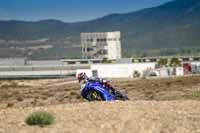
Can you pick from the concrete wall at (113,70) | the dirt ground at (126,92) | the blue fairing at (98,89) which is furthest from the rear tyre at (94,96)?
the concrete wall at (113,70)

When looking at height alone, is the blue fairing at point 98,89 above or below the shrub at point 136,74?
above

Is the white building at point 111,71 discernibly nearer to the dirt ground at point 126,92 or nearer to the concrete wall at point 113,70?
the concrete wall at point 113,70

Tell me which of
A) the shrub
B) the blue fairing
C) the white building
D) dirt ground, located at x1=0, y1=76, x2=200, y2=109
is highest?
the blue fairing

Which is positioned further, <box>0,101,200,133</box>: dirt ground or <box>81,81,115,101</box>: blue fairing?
<box>81,81,115,101</box>: blue fairing

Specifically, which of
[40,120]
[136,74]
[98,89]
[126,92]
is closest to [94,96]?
[98,89]

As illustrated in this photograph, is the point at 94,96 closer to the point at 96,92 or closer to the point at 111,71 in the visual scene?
the point at 96,92

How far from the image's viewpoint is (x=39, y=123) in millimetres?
14734

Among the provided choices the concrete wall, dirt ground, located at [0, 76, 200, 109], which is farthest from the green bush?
the concrete wall

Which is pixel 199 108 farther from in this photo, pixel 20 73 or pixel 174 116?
pixel 20 73

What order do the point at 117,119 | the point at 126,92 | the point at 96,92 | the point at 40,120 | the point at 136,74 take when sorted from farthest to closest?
the point at 136,74 → the point at 126,92 → the point at 96,92 → the point at 117,119 → the point at 40,120

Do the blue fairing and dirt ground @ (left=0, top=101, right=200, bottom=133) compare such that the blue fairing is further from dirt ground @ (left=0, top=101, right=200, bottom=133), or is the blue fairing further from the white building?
the white building

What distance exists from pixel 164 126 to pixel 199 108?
10.8ft

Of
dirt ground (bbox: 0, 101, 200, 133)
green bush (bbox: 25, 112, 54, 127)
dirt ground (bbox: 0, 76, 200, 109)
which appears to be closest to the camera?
dirt ground (bbox: 0, 101, 200, 133)

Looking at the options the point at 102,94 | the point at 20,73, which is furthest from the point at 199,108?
the point at 20,73
